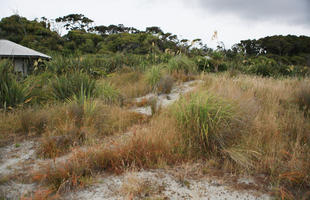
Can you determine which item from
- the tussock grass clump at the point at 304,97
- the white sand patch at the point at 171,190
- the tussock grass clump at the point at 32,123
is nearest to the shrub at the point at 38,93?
the tussock grass clump at the point at 32,123

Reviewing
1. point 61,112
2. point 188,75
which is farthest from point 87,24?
point 61,112

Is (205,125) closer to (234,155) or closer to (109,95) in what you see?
(234,155)

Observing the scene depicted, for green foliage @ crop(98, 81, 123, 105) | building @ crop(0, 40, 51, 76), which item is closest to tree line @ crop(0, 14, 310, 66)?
building @ crop(0, 40, 51, 76)

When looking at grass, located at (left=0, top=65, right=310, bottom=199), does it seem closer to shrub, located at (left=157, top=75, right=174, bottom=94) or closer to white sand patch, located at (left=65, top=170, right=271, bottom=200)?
white sand patch, located at (left=65, top=170, right=271, bottom=200)

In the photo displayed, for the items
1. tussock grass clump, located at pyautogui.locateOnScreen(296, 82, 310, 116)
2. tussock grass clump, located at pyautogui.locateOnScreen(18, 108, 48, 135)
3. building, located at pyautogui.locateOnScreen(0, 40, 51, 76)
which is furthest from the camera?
building, located at pyautogui.locateOnScreen(0, 40, 51, 76)

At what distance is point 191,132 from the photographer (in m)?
3.27

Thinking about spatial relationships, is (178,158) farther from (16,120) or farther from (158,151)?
(16,120)

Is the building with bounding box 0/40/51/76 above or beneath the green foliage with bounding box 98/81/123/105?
above

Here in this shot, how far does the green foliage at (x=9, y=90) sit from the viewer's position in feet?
15.2

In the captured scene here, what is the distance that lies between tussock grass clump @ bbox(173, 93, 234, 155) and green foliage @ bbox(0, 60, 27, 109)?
3.98 m

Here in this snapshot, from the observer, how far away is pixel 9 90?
4691mm

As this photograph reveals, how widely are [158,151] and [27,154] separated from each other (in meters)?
2.09

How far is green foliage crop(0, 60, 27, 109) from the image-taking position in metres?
4.62

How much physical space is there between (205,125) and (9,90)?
15.0 ft
